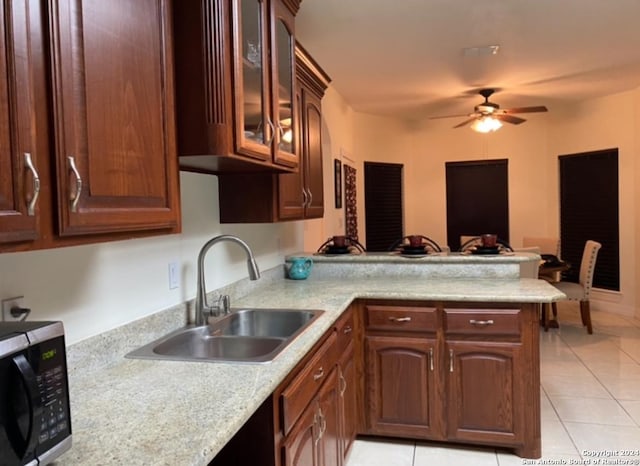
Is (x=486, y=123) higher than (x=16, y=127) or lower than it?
higher

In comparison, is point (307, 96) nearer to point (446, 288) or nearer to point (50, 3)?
point (446, 288)

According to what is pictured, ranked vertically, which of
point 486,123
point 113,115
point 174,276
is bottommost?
point 174,276

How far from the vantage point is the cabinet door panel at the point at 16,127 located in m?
0.79

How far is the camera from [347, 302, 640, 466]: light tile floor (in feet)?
8.23

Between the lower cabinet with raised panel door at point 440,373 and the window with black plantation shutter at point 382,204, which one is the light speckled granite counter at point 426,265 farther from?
the window with black plantation shutter at point 382,204

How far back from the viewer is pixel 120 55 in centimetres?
114

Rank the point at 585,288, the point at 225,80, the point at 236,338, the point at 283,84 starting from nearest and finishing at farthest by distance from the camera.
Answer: the point at 225,80 → the point at 236,338 → the point at 283,84 → the point at 585,288

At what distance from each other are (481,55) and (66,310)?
346 centimetres

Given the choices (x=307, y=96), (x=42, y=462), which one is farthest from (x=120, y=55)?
(x=307, y=96)

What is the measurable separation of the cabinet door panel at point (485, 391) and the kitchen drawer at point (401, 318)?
0.17 meters

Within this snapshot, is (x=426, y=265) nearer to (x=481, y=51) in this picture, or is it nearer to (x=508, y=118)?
(x=481, y=51)

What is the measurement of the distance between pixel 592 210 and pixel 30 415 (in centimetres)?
624

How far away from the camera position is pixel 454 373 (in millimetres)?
2520

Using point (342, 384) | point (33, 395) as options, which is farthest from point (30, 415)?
point (342, 384)
